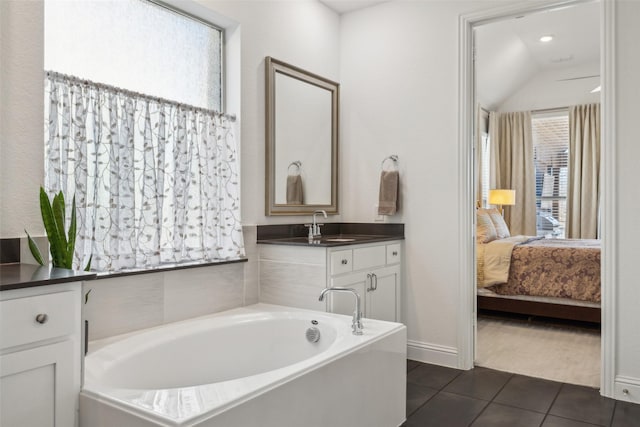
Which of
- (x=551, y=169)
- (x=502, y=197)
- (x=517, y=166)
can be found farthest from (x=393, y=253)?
(x=551, y=169)

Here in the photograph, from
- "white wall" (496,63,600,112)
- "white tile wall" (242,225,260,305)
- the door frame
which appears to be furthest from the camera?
"white wall" (496,63,600,112)

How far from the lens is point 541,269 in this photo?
4418 millimetres

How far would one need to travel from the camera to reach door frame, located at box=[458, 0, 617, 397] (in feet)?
9.12

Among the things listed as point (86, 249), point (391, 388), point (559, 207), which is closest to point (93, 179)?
point (86, 249)

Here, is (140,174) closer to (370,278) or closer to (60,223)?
(60,223)

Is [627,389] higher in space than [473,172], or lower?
lower

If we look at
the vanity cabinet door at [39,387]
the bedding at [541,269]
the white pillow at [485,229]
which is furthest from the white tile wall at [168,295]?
the white pillow at [485,229]

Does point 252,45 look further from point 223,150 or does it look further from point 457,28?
point 457,28

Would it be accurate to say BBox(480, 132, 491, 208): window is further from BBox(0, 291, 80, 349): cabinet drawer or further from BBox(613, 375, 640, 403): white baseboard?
BBox(0, 291, 80, 349): cabinet drawer

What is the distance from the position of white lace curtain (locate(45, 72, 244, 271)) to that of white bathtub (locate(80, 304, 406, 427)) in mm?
440

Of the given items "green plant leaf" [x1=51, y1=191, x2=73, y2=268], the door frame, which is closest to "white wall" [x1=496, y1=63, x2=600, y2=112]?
the door frame

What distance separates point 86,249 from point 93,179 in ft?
1.08

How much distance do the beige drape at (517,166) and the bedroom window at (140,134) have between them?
510 cm

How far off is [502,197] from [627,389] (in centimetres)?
400
